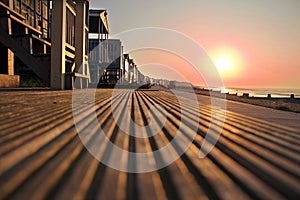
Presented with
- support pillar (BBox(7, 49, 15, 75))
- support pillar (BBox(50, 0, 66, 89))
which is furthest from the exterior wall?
support pillar (BBox(50, 0, 66, 89))

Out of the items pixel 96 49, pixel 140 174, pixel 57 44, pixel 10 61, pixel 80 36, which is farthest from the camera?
pixel 96 49

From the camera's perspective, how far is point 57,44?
9406mm

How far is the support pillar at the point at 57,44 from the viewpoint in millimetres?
9305

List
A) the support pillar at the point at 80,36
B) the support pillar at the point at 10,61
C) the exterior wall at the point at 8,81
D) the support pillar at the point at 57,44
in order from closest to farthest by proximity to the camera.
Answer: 1. the exterior wall at the point at 8,81
2. the support pillar at the point at 57,44
3. the support pillar at the point at 10,61
4. the support pillar at the point at 80,36

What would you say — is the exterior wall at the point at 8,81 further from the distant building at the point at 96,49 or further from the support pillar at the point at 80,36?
the distant building at the point at 96,49

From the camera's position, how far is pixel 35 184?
2.96 feet

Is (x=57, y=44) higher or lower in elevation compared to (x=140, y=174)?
higher

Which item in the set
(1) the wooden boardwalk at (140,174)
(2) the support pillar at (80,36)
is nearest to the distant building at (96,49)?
(2) the support pillar at (80,36)

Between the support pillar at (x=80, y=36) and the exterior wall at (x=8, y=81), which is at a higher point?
the support pillar at (x=80, y=36)

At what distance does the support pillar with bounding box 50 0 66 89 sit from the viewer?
930 cm

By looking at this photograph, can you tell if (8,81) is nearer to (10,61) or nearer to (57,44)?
(10,61)

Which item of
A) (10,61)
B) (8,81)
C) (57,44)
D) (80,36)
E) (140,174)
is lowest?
(140,174)

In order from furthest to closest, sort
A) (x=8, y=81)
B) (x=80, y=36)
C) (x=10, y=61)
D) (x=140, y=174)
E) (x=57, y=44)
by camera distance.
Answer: (x=80, y=36)
(x=10, y=61)
(x=57, y=44)
(x=8, y=81)
(x=140, y=174)

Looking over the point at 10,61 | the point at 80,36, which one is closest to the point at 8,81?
the point at 10,61
